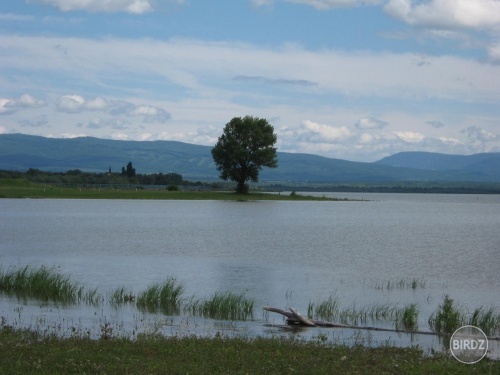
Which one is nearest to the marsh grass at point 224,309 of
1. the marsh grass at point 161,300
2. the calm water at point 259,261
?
the calm water at point 259,261

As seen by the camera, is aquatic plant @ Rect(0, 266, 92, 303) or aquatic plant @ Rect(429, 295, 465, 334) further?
aquatic plant @ Rect(0, 266, 92, 303)

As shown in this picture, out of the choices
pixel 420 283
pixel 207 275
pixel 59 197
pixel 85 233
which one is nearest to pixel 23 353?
pixel 207 275

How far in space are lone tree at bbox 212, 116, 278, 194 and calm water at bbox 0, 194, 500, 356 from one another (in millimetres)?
45922

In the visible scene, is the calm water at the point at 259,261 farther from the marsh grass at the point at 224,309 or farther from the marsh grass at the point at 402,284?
the marsh grass at the point at 224,309

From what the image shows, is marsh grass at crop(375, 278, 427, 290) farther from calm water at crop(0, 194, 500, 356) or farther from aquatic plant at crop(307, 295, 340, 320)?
aquatic plant at crop(307, 295, 340, 320)

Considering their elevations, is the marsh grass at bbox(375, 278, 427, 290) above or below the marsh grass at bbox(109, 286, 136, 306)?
below

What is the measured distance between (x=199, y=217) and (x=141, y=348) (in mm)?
70561

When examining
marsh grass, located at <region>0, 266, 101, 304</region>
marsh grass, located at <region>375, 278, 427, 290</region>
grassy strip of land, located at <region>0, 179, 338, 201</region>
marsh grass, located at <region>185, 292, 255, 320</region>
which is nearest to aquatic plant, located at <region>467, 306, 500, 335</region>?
marsh grass, located at <region>185, 292, 255, 320</region>

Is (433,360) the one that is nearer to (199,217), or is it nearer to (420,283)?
(420,283)

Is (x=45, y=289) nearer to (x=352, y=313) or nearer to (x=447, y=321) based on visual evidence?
(x=352, y=313)

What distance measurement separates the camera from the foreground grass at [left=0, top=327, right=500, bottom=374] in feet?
52.4

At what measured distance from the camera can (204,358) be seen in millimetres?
17031

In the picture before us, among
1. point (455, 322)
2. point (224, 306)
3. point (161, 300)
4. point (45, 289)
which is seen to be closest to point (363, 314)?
point (455, 322)

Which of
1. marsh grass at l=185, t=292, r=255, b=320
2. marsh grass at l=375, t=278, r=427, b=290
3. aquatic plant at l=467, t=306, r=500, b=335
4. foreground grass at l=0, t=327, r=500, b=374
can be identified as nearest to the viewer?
foreground grass at l=0, t=327, r=500, b=374
